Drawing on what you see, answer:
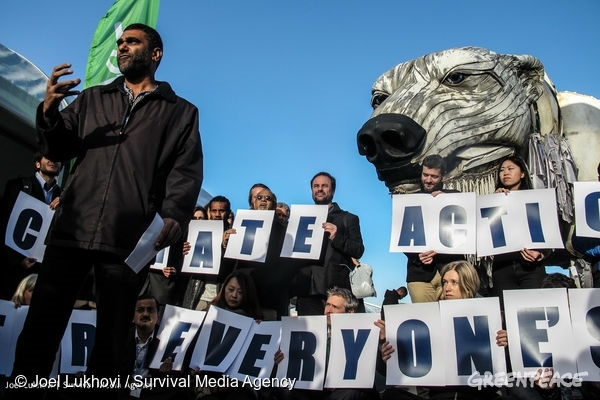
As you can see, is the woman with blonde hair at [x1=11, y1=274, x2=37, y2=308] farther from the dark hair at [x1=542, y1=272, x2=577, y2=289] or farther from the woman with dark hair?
the dark hair at [x1=542, y1=272, x2=577, y2=289]

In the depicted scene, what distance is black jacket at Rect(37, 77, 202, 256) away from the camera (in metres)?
2.81

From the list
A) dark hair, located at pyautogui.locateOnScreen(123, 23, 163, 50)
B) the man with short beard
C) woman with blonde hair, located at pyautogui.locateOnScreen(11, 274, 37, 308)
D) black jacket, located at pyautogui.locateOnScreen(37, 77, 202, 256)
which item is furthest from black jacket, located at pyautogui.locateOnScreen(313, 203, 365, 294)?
dark hair, located at pyautogui.locateOnScreen(123, 23, 163, 50)

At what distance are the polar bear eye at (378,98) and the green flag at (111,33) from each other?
4468mm

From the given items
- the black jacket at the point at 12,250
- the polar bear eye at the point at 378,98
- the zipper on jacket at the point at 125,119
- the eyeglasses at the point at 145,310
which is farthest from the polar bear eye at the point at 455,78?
the black jacket at the point at 12,250

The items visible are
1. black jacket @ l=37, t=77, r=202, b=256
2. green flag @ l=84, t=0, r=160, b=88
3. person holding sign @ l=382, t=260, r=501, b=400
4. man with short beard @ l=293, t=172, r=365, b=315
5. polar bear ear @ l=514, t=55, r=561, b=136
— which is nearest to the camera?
black jacket @ l=37, t=77, r=202, b=256

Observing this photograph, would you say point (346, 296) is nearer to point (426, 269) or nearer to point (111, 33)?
point (426, 269)

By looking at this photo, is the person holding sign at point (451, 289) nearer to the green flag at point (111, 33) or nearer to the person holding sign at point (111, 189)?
the person holding sign at point (111, 189)

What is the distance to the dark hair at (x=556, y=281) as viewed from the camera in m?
4.82

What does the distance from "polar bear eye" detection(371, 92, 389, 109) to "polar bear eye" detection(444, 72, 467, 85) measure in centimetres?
74

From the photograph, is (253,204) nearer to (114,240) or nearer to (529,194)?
(529,194)

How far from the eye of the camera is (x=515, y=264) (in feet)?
17.0

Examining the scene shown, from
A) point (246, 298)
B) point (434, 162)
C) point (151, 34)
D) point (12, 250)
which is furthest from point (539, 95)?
point (12, 250)

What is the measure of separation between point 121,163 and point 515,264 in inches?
143

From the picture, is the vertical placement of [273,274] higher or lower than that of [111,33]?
lower
